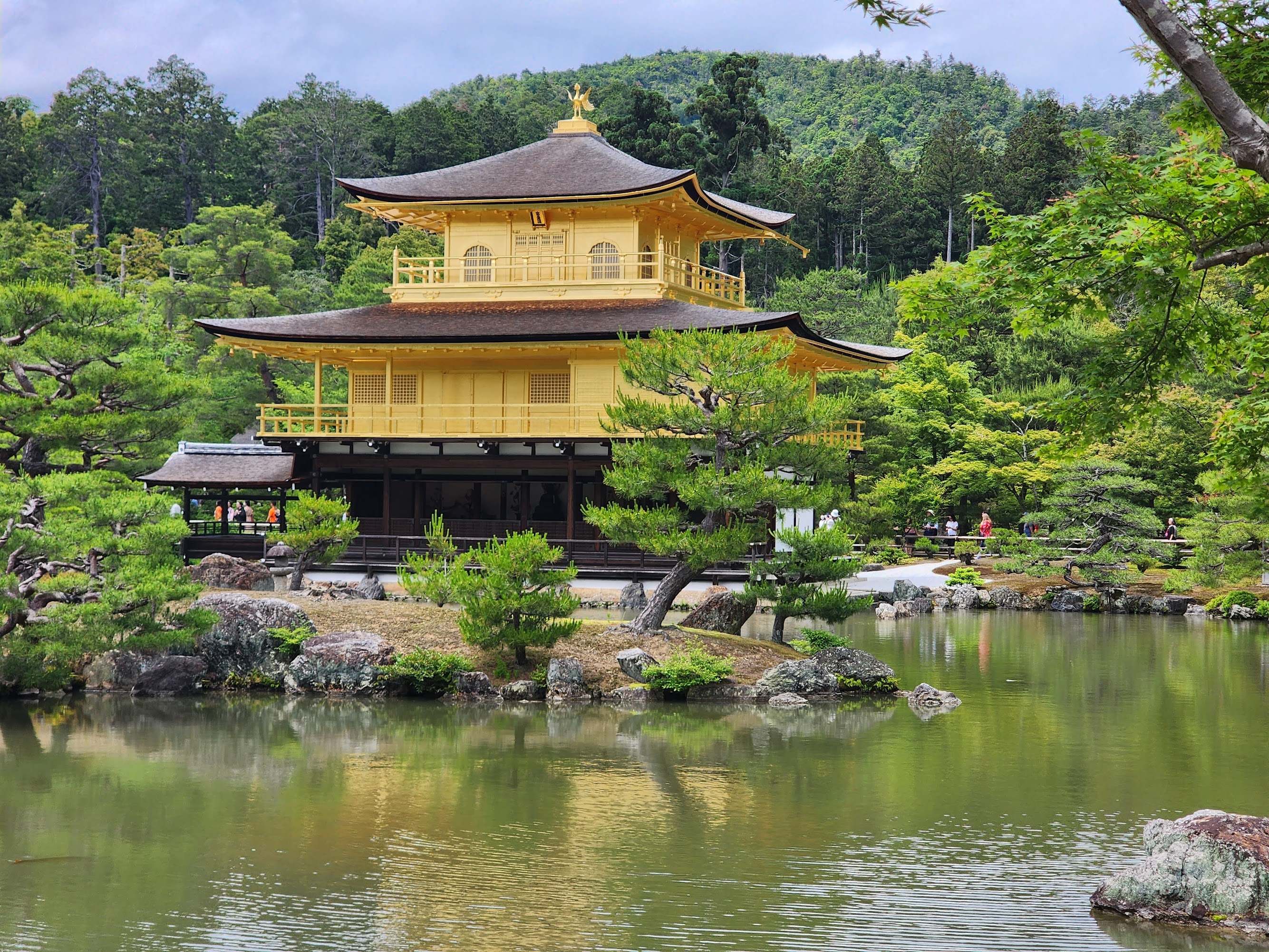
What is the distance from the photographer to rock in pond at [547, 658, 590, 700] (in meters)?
16.7

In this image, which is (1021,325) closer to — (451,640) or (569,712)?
(569,712)

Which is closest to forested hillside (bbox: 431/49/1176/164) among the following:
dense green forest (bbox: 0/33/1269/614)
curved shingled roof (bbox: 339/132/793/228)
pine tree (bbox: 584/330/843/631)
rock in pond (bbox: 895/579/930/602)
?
dense green forest (bbox: 0/33/1269/614)

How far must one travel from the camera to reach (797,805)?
11.4 metres

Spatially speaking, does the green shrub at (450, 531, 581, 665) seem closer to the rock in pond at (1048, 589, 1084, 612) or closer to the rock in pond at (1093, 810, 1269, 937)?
the rock in pond at (1093, 810, 1269, 937)

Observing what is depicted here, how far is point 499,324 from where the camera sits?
28.4m

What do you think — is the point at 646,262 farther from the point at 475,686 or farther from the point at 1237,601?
the point at 475,686

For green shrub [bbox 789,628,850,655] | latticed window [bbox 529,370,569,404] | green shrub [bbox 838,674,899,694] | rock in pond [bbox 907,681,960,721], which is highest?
latticed window [bbox 529,370,569,404]

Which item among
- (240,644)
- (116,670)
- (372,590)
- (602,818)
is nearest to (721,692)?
(602,818)

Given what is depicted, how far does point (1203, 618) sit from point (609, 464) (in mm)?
13220

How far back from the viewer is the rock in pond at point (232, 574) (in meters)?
24.2

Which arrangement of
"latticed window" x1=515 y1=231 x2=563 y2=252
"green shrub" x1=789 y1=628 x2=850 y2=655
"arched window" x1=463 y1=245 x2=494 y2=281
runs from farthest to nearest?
1. "arched window" x1=463 y1=245 x2=494 y2=281
2. "latticed window" x1=515 y1=231 x2=563 y2=252
3. "green shrub" x1=789 y1=628 x2=850 y2=655

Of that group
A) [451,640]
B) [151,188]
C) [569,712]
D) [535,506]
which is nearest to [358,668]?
[451,640]

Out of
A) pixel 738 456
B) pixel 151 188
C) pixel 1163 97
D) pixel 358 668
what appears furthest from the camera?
pixel 1163 97

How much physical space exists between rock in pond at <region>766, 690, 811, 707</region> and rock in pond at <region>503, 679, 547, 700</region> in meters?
2.97
